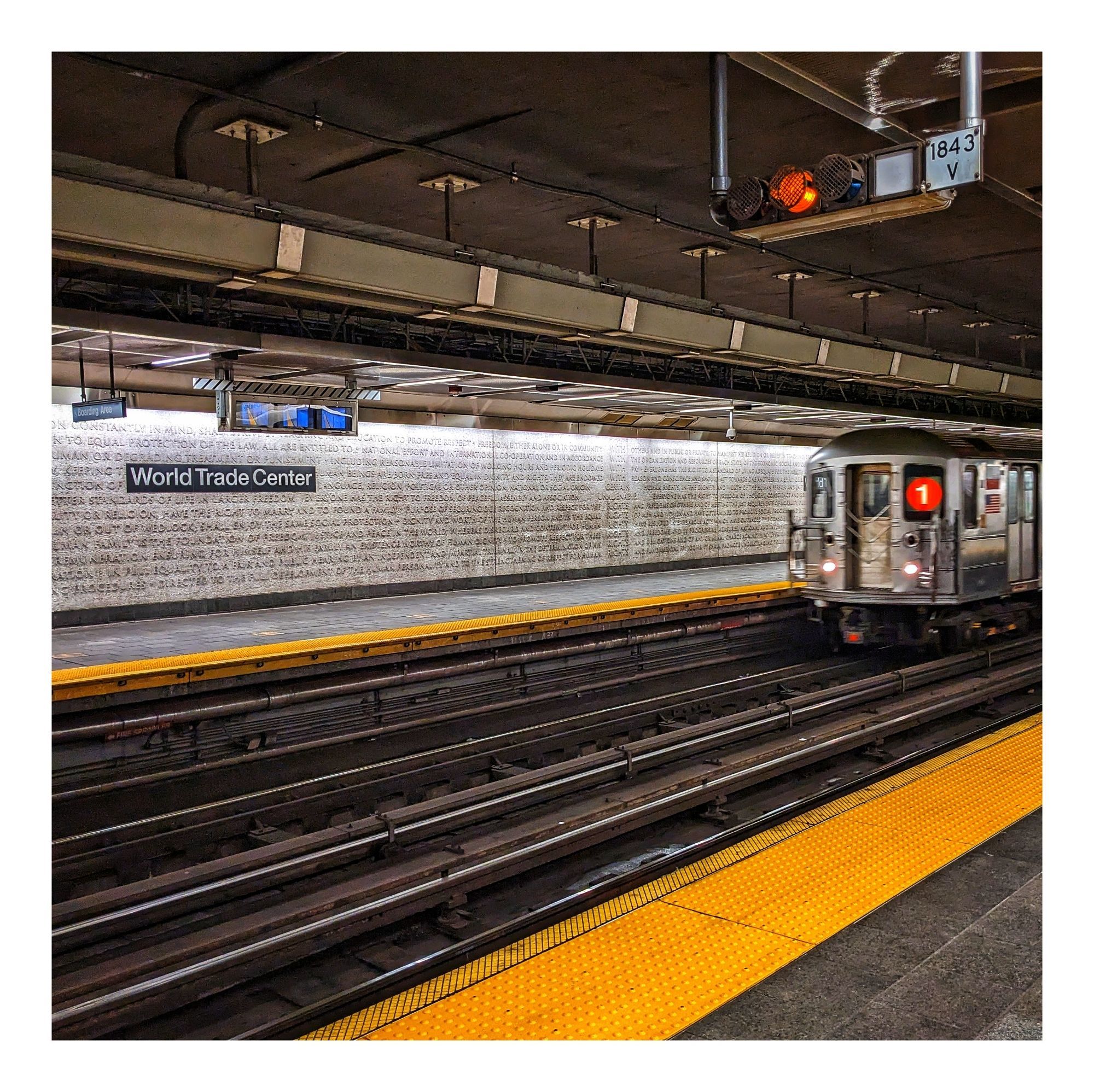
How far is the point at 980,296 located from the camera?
468 inches

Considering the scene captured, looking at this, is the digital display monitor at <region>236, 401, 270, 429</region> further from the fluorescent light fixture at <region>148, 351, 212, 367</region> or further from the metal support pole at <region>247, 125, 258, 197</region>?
the metal support pole at <region>247, 125, 258, 197</region>

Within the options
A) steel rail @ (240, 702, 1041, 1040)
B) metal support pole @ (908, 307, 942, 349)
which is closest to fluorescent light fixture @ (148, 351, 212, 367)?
steel rail @ (240, 702, 1041, 1040)

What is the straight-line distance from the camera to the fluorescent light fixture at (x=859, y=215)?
4.37m

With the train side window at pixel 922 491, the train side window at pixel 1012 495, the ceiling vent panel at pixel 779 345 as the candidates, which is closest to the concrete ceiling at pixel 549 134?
the ceiling vent panel at pixel 779 345

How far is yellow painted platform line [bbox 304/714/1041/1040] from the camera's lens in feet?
12.5

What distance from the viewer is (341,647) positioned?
920cm

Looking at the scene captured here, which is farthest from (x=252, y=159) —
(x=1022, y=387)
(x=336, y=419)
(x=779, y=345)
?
(x=1022, y=387)

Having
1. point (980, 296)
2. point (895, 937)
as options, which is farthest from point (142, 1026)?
point (980, 296)

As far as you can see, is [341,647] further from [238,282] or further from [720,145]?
[720,145]

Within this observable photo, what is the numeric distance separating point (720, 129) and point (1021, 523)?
1006cm

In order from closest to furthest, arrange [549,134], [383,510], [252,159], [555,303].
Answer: [252,159] → [549,134] → [555,303] → [383,510]

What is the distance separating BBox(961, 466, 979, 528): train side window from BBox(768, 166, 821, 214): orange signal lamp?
7.88 metres

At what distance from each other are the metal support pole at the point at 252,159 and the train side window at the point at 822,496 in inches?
320

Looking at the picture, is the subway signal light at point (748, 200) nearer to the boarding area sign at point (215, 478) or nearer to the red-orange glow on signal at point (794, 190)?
the red-orange glow on signal at point (794, 190)
